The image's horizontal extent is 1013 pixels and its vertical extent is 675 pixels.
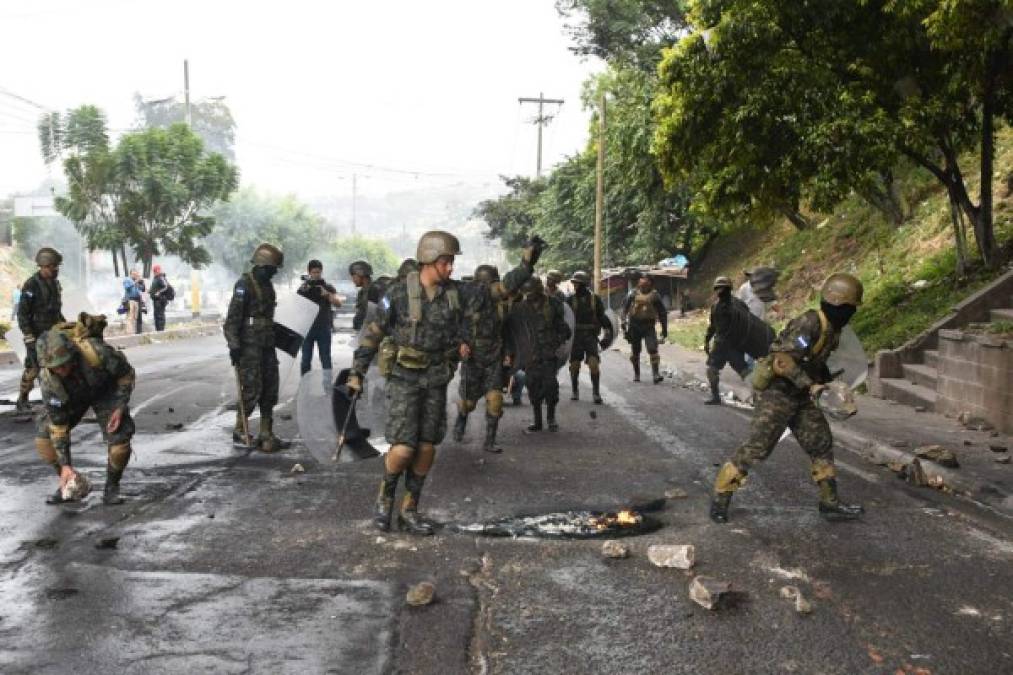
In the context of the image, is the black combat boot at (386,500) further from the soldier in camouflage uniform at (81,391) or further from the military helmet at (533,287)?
the military helmet at (533,287)

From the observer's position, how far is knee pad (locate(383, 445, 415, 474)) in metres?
5.78

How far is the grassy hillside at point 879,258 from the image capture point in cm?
1494

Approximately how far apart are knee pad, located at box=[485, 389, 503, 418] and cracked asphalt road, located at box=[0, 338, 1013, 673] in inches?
31.4

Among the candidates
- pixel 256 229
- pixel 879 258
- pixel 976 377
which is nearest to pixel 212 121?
pixel 256 229

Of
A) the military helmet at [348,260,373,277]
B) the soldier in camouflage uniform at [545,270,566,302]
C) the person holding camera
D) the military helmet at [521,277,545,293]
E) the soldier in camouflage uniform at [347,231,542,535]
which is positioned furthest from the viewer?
the military helmet at [348,260,373,277]

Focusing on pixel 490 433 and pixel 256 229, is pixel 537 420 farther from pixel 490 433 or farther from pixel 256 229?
pixel 256 229

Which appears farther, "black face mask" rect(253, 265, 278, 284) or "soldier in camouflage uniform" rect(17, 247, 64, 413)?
"soldier in camouflage uniform" rect(17, 247, 64, 413)

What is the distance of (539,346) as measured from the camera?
9719 mm

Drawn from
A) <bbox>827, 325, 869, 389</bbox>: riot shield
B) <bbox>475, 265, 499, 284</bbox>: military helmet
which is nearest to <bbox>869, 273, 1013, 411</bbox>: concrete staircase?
<bbox>827, 325, 869, 389</bbox>: riot shield

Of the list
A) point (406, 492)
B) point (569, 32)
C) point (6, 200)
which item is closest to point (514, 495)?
point (406, 492)

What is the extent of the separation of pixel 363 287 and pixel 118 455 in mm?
5766

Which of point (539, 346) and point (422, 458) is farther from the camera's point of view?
point (539, 346)

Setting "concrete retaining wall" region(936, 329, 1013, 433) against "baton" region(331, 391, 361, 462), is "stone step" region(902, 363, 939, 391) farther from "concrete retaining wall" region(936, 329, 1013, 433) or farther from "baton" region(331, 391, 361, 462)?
"baton" region(331, 391, 361, 462)

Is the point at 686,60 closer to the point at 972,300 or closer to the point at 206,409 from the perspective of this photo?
the point at 972,300
